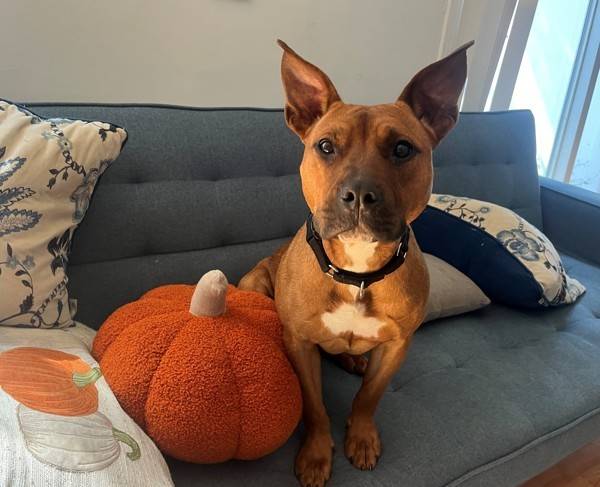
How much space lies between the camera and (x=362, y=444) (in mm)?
1157

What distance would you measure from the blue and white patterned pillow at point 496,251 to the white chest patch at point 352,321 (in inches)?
31.8

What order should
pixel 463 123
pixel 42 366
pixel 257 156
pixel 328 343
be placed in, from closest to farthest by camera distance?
pixel 42 366 < pixel 328 343 < pixel 257 156 < pixel 463 123

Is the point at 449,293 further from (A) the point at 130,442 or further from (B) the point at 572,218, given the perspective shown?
(A) the point at 130,442

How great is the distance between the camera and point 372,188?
0.95 meters

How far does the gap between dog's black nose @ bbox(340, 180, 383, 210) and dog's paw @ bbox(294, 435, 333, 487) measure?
0.55 meters

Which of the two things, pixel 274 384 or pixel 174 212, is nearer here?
pixel 274 384

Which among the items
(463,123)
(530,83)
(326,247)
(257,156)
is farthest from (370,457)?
(530,83)

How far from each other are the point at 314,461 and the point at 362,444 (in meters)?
0.13

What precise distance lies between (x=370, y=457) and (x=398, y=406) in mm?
216

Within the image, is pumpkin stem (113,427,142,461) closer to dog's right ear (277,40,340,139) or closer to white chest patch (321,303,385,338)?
white chest patch (321,303,385,338)

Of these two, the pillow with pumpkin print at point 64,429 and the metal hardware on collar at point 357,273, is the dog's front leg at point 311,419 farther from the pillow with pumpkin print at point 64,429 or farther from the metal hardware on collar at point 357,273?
the pillow with pumpkin print at point 64,429

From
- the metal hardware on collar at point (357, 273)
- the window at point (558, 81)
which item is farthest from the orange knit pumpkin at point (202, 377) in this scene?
the window at point (558, 81)

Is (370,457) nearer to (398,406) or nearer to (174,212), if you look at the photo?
(398,406)

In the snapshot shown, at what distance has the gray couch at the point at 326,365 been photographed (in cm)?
119
